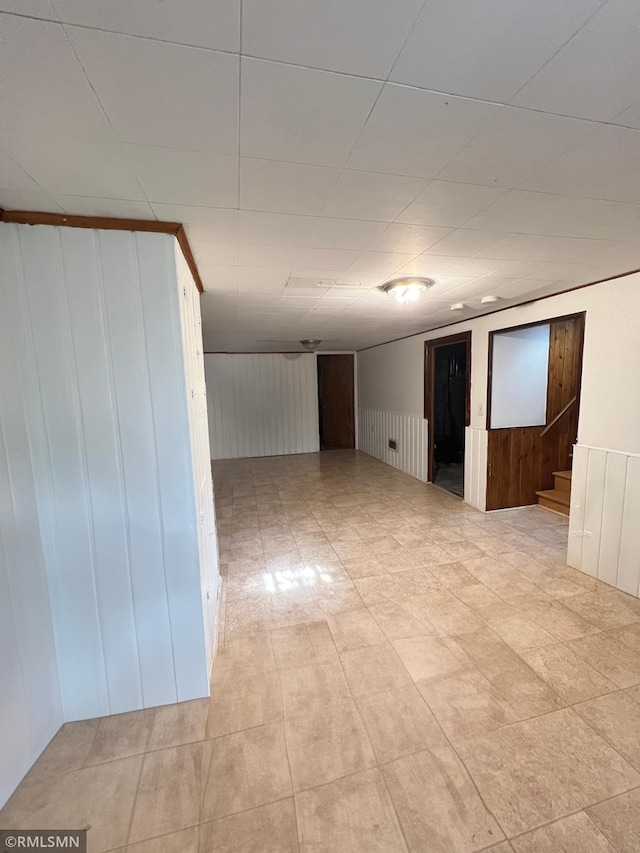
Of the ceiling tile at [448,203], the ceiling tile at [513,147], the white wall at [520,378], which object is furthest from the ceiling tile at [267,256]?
the white wall at [520,378]

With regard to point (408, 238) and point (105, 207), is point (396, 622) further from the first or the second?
point (105, 207)

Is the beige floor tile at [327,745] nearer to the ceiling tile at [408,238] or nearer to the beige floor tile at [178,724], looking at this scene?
the beige floor tile at [178,724]

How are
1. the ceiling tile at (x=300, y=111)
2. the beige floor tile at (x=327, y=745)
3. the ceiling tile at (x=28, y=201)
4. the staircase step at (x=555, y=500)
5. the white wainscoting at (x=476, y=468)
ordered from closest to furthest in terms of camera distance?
the ceiling tile at (x=300, y=111) < the ceiling tile at (x=28, y=201) < the beige floor tile at (x=327, y=745) < the staircase step at (x=555, y=500) < the white wainscoting at (x=476, y=468)

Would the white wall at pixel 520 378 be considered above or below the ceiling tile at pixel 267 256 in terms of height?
below

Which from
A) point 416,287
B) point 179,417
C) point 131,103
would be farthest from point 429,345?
point 131,103

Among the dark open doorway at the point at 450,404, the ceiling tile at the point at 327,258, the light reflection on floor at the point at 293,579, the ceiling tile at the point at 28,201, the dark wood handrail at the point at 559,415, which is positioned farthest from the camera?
the dark open doorway at the point at 450,404

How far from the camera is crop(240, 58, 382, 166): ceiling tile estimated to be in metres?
Result: 0.78

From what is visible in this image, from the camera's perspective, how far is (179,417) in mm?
1509

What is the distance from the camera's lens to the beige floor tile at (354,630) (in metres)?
1.96

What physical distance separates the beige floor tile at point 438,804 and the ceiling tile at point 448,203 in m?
2.13

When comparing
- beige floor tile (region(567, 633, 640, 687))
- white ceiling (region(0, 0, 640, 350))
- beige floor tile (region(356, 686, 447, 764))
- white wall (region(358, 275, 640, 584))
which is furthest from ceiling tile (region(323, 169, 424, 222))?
beige floor tile (region(567, 633, 640, 687))

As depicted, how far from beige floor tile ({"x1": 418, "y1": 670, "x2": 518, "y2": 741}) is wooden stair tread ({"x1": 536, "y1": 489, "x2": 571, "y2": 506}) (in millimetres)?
2748

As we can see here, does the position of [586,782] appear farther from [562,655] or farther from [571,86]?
[571,86]

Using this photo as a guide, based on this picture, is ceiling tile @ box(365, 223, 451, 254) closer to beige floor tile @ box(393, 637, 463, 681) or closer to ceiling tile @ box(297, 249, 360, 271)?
ceiling tile @ box(297, 249, 360, 271)
